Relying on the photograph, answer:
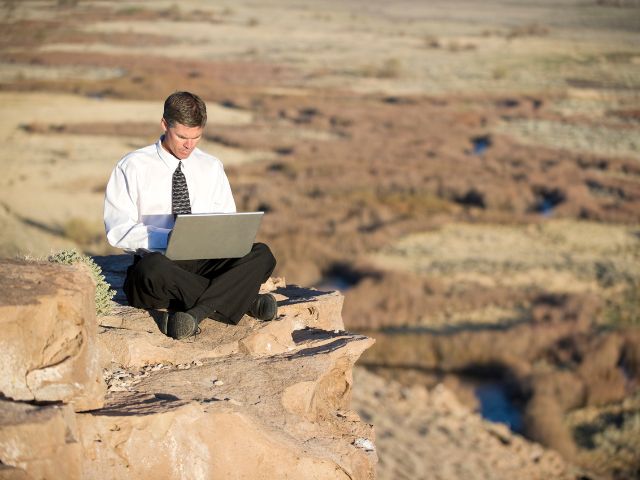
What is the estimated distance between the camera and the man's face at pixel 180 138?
643cm

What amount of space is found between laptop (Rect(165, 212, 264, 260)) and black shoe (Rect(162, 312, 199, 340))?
0.40 m

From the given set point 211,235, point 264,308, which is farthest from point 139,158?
point 264,308

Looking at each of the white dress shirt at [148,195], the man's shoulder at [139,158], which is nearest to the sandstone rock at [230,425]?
the white dress shirt at [148,195]

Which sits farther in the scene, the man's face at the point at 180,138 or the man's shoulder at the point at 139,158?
the man's shoulder at the point at 139,158

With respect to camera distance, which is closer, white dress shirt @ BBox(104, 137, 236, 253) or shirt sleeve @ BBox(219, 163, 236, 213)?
white dress shirt @ BBox(104, 137, 236, 253)

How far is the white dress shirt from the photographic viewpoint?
6.52 meters

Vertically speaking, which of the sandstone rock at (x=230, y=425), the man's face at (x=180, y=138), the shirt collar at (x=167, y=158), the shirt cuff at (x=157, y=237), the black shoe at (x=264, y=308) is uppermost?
the man's face at (x=180, y=138)

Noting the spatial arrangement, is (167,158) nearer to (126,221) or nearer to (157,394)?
(126,221)

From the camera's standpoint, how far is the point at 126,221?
21.6ft

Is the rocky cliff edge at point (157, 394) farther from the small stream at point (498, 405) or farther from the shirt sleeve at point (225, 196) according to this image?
the small stream at point (498, 405)

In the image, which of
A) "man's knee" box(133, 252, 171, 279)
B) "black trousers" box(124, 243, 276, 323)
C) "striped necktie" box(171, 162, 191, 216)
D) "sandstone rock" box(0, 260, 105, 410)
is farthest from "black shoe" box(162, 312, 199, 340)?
"sandstone rock" box(0, 260, 105, 410)

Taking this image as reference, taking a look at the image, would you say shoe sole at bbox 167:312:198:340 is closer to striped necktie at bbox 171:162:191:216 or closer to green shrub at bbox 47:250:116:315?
green shrub at bbox 47:250:116:315

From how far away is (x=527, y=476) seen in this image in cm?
1135

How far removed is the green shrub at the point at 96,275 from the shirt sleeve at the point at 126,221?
0.82 ft
